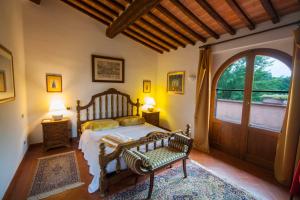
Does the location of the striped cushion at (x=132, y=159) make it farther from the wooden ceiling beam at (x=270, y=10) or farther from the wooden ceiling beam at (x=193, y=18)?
the wooden ceiling beam at (x=270, y=10)

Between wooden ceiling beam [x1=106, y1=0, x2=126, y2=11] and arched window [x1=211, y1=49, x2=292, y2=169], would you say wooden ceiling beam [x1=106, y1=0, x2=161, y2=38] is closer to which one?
wooden ceiling beam [x1=106, y1=0, x2=126, y2=11]

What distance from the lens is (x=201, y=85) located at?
3.46m

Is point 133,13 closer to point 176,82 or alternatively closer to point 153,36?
point 153,36

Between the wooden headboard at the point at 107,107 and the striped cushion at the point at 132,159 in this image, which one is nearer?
the striped cushion at the point at 132,159

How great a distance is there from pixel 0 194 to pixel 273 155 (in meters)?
4.10

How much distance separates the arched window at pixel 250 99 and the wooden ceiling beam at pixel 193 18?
0.68 metres

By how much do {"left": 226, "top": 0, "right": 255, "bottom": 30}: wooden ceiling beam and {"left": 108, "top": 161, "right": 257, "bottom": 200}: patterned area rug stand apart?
267 centimetres

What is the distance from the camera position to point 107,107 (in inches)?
166

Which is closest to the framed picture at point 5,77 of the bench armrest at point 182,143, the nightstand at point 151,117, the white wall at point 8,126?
the white wall at point 8,126

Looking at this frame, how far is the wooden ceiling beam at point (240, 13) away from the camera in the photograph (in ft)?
7.44

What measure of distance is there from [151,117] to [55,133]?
2.51 metres

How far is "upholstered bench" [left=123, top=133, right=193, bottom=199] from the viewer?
183 centimetres

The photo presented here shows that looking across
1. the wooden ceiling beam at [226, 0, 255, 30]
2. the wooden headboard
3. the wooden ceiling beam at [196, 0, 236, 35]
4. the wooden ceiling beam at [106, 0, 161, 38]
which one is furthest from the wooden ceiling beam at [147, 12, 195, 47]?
the wooden headboard

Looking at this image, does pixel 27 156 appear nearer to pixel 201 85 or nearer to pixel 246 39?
pixel 201 85
